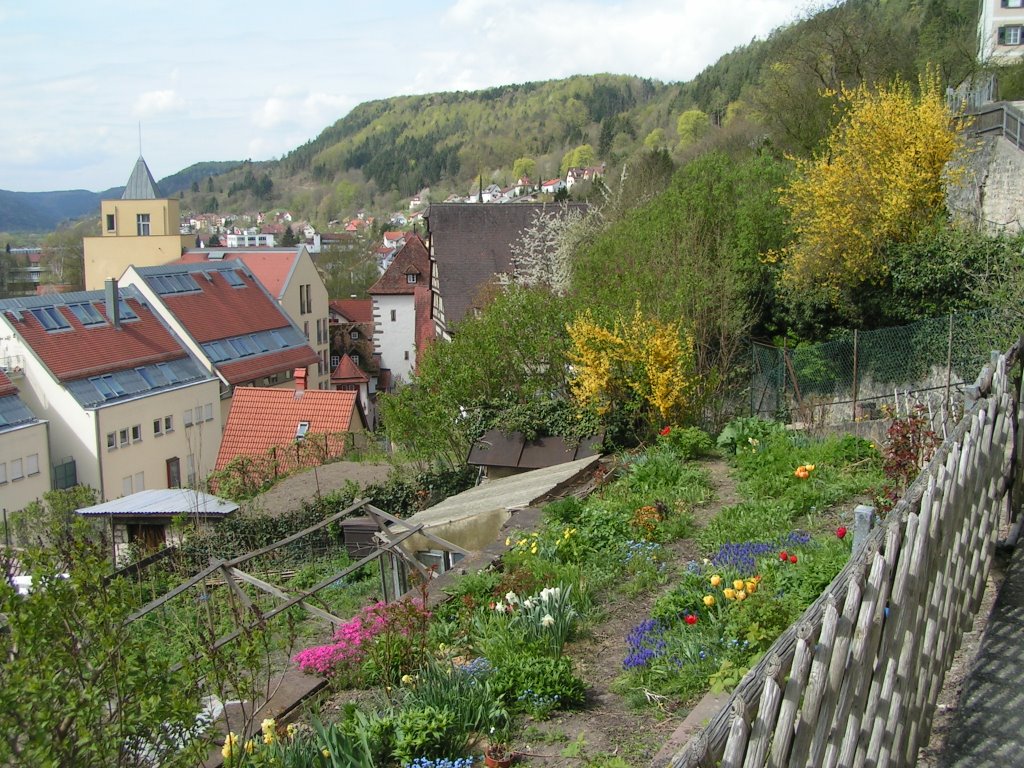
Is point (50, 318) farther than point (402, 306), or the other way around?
point (402, 306)

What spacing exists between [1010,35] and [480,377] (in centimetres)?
5621

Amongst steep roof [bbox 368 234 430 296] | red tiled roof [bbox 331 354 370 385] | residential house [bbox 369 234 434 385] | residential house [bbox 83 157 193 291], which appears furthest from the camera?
residential house [bbox 83 157 193 291]

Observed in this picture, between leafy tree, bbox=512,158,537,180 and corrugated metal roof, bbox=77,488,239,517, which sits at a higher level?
leafy tree, bbox=512,158,537,180

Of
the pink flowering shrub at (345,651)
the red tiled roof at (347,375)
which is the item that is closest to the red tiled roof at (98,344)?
the red tiled roof at (347,375)

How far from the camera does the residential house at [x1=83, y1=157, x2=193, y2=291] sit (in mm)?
62625

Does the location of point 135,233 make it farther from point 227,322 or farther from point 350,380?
point 227,322

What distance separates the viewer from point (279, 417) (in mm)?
30828

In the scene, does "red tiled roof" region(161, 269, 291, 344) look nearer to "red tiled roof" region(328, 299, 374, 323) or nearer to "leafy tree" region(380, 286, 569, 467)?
"red tiled roof" region(328, 299, 374, 323)

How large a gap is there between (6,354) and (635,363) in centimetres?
2808

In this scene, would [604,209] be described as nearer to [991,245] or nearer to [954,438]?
[991,245]

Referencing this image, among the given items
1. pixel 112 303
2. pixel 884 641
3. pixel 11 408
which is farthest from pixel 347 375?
pixel 884 641

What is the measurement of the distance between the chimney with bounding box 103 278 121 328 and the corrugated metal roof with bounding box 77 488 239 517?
23297 millimetres

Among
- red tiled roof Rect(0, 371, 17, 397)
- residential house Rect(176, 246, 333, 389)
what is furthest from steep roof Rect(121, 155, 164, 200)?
red tiled roof Rect(0, 371, 17, 397)

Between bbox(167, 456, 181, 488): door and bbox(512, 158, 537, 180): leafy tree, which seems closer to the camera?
bbox(167, 456, 181, 488): door
